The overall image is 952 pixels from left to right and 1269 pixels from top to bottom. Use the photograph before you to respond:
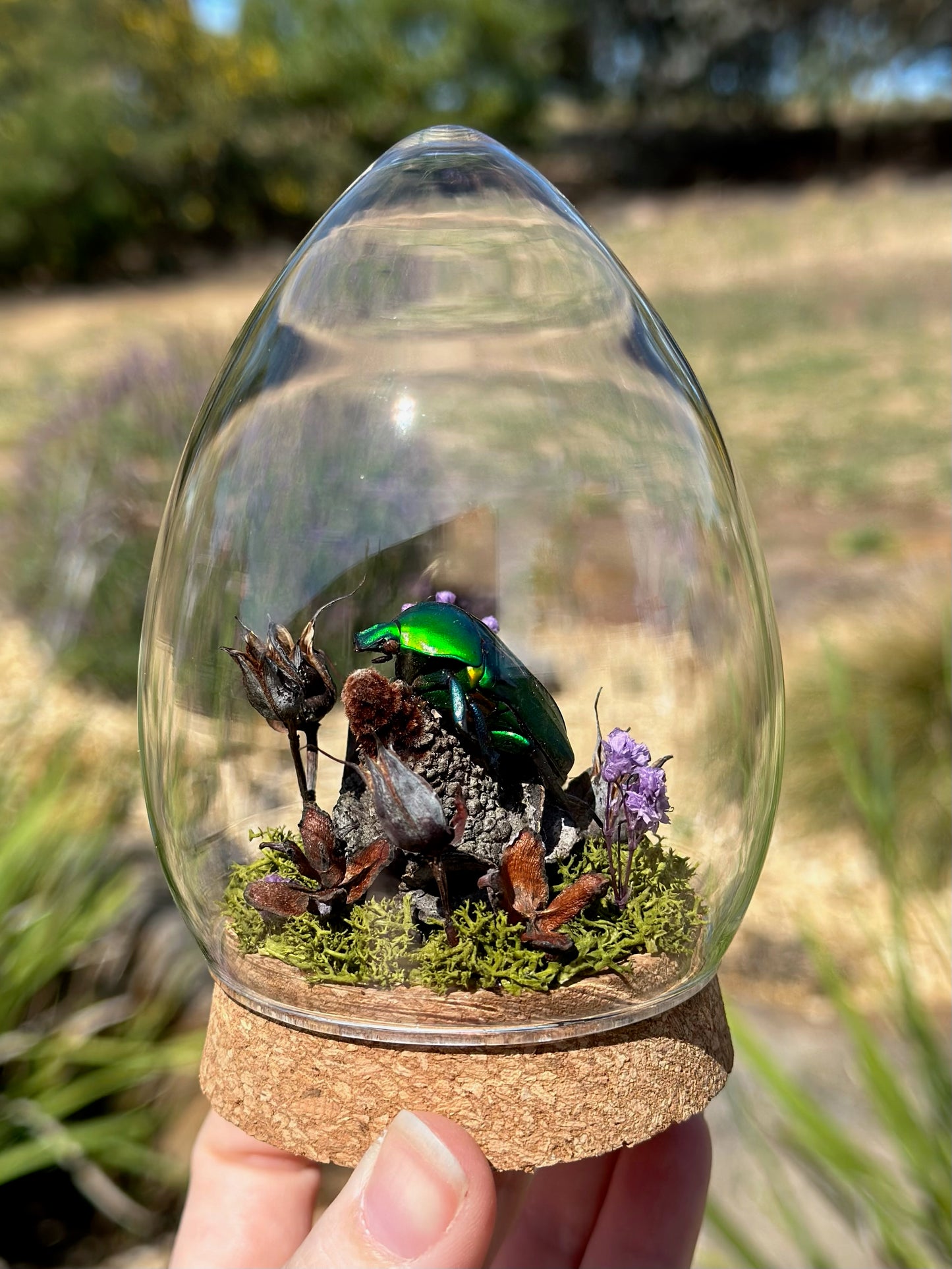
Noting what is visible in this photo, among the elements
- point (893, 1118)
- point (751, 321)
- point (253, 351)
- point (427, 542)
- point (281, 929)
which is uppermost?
point (253, 351)

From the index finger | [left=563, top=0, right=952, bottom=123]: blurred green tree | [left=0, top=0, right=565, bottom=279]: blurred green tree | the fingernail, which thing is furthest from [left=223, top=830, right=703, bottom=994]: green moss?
[left=563, top=0, right=952, bottom=123]: blurred green tree

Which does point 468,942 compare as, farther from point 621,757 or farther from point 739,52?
point 739,52

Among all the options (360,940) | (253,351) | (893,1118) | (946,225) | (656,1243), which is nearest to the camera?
(360,940)

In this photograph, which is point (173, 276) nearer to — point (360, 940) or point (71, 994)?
point (71, 994)

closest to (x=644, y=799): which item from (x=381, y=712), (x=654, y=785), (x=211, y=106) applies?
(x=654, y=785)

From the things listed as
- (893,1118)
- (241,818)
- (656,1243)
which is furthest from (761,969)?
(241,818)

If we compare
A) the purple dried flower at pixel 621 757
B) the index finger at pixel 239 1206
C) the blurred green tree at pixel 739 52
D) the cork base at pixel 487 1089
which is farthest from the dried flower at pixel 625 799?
the blurred green tree at pixel 739 52
